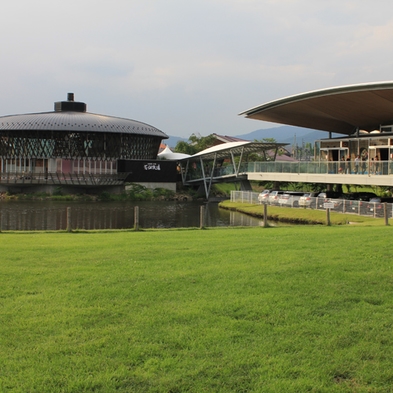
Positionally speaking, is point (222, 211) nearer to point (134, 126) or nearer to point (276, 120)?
point (276, 120)

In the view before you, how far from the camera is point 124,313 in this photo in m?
6.92

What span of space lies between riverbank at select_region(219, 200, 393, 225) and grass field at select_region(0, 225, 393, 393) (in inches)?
710

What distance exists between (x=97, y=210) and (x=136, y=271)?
3448 centimetres

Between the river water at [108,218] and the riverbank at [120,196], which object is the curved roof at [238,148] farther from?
the river water at [108,218]

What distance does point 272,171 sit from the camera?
4569cm

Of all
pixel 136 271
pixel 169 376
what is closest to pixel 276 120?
pixel 136 271

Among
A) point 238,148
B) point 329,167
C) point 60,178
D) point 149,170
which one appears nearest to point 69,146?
point 60,178

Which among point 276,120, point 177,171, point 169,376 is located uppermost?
point 276,120

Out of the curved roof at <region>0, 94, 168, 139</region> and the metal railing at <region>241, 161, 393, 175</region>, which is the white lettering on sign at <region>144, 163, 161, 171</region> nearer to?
the curved roof at <region>0, 94, 168, 139</region>

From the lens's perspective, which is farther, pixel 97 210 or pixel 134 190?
pixel 134 190

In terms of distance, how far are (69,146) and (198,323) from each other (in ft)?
193

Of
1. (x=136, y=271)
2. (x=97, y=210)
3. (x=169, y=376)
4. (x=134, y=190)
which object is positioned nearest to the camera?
(x=169, y=376)

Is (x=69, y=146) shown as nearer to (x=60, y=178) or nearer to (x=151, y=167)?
(x=60, y=178)

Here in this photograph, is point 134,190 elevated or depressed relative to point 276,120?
depressed
